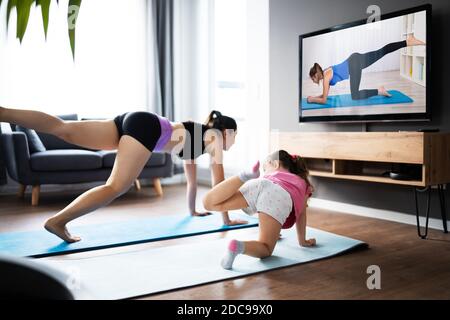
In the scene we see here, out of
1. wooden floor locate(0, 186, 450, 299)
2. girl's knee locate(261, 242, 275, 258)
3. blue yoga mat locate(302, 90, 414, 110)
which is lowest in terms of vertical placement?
wooden floor locate(0, 186, 450, 299)

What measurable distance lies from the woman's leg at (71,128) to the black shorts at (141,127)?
0.21 feet

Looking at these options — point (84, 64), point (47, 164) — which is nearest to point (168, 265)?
point (47, 164)

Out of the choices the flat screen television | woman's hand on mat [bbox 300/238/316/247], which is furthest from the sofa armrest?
woman's hand on mat [bbox 300/238/316/247]

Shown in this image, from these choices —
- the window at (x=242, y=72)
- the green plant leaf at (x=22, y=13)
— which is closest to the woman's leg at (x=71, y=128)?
the green plant leaf at (x=22, y=13)

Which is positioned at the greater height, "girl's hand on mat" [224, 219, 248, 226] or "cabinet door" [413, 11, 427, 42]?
"cabinet door" [413, 11, 427, 42]

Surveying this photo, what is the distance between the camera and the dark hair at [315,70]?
12.0 ft

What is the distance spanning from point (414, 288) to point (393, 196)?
1560mm

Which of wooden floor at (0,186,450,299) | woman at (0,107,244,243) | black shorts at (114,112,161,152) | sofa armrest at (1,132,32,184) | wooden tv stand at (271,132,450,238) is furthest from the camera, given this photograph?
sofa armrest at (1,132,32,184)

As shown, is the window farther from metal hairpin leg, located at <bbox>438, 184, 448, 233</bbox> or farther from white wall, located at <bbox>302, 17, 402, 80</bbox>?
metal hairpin leg, located at <bbox>438, 184, 448, 233</bbox>

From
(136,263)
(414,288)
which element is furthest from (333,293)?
(136,263)

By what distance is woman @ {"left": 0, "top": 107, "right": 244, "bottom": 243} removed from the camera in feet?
7.91

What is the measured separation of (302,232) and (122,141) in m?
1.15

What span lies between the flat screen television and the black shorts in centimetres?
160

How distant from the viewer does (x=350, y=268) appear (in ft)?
6.78
